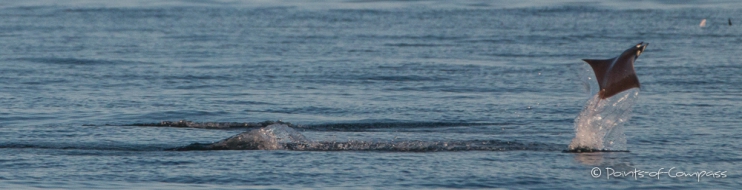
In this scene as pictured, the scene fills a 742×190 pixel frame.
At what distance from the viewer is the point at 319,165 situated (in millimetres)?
10766

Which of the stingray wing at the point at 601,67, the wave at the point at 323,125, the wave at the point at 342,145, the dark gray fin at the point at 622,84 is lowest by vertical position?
the wave at the point at 342,145

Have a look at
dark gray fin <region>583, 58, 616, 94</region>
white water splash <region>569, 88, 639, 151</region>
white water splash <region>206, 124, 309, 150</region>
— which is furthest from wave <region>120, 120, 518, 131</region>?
dark gray fin <region>583, 58, 616, 94</region>

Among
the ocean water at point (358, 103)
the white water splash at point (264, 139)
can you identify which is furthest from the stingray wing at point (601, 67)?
the white water splash at point (264, 139)

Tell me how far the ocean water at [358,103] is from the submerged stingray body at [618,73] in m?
0.70

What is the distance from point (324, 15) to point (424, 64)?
1538cm

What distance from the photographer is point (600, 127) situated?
40.7 feet

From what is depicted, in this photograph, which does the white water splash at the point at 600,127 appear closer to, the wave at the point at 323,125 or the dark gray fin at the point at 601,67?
the dark gray fin at the point at 601,67

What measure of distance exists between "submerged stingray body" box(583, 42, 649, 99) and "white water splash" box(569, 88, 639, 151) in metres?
0.51

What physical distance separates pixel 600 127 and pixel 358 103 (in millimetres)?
4530

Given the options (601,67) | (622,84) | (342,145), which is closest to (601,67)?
(601,67)

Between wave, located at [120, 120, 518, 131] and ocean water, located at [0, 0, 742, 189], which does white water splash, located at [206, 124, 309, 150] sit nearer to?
ocean water, located at [0, 0, 742, 189]

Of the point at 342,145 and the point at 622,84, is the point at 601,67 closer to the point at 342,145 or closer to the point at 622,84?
the point at 622,84

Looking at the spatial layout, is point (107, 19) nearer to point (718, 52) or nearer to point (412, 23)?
point (412, 23)

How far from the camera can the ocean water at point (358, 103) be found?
10398 millimetres
